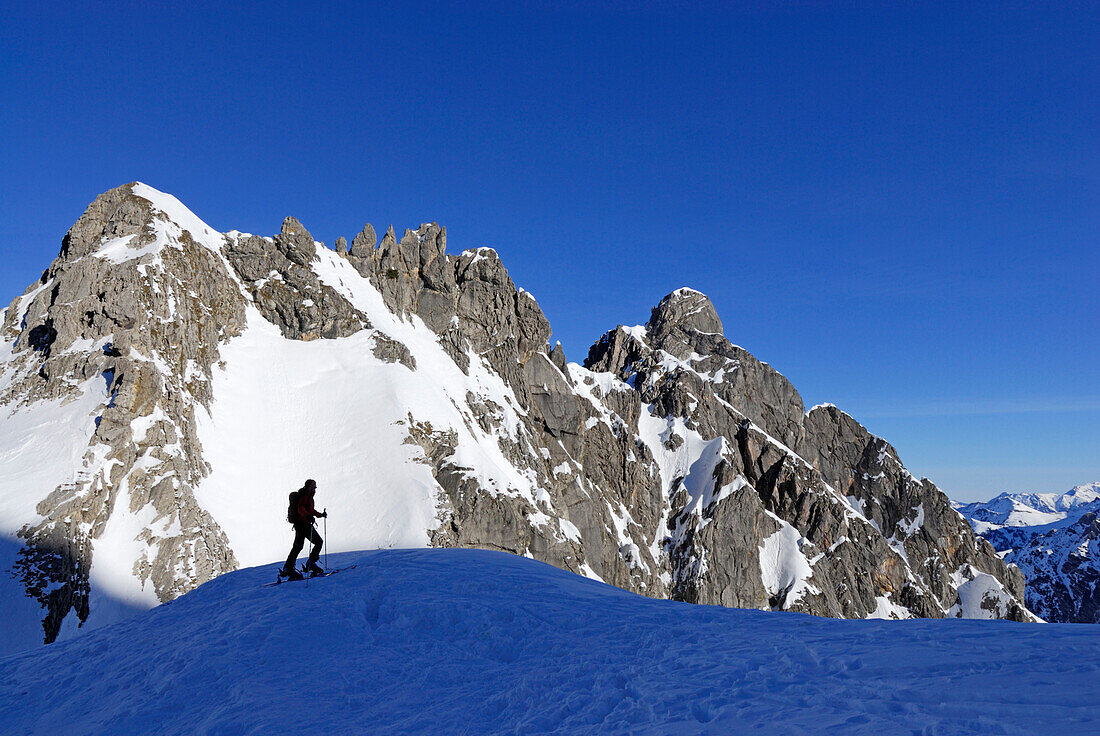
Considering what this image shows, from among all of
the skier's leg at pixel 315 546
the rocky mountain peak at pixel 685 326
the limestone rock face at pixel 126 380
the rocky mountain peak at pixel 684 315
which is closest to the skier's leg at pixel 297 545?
the skier's leg at pixel 315 546

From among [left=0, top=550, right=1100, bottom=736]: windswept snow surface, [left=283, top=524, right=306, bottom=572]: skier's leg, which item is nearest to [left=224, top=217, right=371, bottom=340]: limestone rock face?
[left=283, top=524, right=306, bottom=572]: skier's leg

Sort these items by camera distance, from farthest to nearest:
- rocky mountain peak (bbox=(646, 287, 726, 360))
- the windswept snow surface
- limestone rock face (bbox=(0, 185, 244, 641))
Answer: rocky mountain peak (bbox=(646, 287, 726, 360)) → limestone rock face (bbox=(0, 185, 244, 641)) → the windswept snow surface

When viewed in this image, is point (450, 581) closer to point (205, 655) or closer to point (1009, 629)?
point (205, 655)

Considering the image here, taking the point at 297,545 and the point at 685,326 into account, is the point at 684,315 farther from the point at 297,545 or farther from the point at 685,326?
the point at 297,545

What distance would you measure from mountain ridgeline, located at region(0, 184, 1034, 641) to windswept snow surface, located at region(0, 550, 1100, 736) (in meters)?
34.0

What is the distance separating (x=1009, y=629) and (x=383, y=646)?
32.2 ft

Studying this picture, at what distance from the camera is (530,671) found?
887 cm

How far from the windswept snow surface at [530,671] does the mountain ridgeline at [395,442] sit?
34.0 metres

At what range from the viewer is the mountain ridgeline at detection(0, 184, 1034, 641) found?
44.1 metres

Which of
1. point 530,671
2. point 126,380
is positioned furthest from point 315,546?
point 126,380

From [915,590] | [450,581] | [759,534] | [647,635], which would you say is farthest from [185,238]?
[915,590]

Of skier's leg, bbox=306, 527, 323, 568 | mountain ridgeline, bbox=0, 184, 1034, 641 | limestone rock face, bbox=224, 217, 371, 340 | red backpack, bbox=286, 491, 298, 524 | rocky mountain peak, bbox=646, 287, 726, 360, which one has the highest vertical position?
rocky mountain peak, bbox=646, 287, 726, 360

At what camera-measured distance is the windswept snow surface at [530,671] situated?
6785 mm

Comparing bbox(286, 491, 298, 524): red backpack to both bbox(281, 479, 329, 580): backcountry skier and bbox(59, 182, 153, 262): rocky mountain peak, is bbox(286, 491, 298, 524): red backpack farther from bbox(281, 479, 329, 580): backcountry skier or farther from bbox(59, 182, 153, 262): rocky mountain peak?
bbox(59, 182, 153, 262): rocky mountain peak
